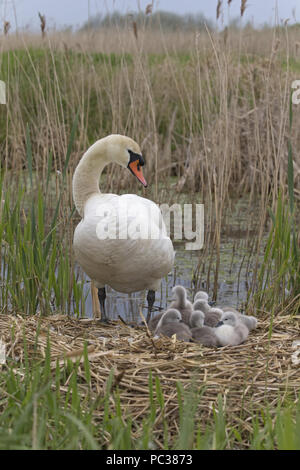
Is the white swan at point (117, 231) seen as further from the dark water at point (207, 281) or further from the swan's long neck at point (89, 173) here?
the dark water at point (207, 281)

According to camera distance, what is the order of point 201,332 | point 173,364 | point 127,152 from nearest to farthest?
1. point 173,364
2. point 201,332
3. point 127,152

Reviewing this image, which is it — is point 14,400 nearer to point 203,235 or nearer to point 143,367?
point 143,367

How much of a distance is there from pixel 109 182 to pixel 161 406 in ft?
10.5

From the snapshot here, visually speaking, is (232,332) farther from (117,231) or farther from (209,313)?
(117,231)

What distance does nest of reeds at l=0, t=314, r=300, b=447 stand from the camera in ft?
8.70

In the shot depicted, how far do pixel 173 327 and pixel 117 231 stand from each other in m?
0.66

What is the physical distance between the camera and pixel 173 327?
363 centimetres

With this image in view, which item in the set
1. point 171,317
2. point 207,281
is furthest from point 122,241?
point 207,281

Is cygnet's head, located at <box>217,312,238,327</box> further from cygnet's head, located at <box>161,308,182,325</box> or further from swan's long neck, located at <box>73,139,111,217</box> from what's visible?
swan's long neck, located at <box>73,139,111,217</box>

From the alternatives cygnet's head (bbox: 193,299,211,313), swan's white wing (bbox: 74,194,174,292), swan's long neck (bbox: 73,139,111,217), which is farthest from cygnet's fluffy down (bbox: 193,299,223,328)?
swan's long neck (bbox: 73,139,111,217)

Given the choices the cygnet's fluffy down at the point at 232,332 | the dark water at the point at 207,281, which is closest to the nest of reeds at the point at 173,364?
the cygnet's fluffy down at the point at 232,332
